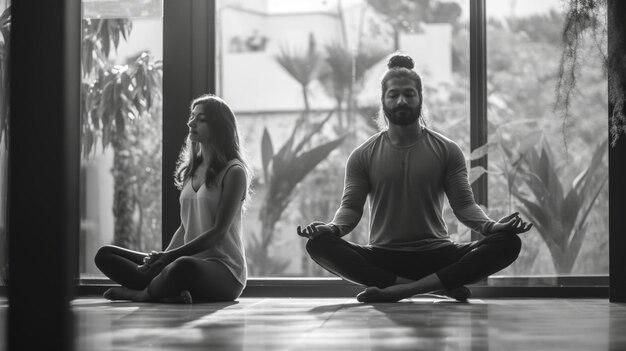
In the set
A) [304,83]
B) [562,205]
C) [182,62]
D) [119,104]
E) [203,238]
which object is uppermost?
[182,62]

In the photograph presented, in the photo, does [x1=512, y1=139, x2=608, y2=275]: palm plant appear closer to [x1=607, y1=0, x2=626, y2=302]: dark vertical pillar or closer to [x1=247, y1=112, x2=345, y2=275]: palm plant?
[x1=607, y1=0, x2=626, y2=302]: dark vertical pillar

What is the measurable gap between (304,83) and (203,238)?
4.55 feet

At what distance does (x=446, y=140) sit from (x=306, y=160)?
89 centimetres

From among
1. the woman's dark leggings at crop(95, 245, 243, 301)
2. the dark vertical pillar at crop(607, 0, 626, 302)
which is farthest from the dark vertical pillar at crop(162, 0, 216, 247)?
the dark vertical pillar at crop(607, 0, 626, 302)

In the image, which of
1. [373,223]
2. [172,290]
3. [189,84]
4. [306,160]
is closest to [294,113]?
[306,160]

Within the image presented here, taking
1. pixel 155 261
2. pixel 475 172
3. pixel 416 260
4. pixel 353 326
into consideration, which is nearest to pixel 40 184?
pixel 353 326

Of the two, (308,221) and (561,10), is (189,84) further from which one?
(561,10)

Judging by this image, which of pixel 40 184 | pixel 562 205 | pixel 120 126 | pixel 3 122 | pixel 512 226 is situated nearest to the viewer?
pixel 40 184

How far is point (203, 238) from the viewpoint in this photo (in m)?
4.25

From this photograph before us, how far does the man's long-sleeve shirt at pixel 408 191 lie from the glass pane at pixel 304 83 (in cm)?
48

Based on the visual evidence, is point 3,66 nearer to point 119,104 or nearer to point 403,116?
point 119,104

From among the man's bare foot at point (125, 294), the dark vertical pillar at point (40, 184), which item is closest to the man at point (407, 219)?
the man's bare foot at point (125, 294)

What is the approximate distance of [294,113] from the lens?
5.28 metres

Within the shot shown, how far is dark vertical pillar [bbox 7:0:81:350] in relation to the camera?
42.3 inches
